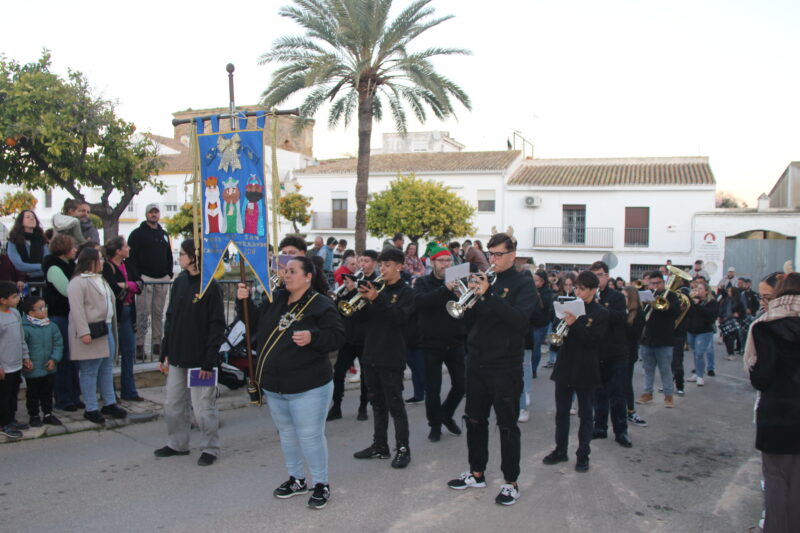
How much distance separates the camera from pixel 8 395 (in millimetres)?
6406

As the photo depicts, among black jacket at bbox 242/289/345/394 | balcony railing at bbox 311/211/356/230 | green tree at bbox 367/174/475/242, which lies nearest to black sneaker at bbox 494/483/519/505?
black jacket at bbox 242/289/345/394

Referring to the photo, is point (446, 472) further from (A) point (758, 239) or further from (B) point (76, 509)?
(A) point (758, 239)

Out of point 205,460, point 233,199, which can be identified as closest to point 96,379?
point 205,460

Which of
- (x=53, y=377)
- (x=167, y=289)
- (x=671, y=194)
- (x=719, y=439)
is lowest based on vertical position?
(x=719, y=439)

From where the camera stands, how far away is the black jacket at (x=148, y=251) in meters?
9.34

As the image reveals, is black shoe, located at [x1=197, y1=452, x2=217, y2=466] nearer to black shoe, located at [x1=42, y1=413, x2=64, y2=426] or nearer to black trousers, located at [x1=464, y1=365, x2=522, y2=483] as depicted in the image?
black shoe, located at [x1=42, y1=413, x2=64, y2=426]

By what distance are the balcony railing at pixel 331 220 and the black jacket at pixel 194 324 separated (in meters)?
34.4

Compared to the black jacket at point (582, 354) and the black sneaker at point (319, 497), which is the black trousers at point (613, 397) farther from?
the black sneaker at point (319, 497)

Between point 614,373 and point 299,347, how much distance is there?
398 cm

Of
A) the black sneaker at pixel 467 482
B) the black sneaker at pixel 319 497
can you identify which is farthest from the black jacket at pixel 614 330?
the black sneaker at pixel 319 497

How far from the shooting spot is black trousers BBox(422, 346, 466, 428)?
6949mm

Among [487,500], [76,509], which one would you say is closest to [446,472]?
[487,500]

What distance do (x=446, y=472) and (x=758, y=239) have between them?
31.3 meters

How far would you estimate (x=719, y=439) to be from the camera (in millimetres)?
7566
